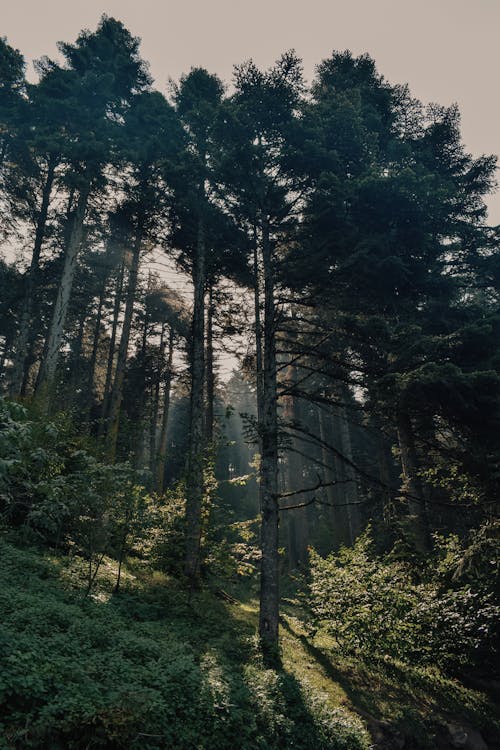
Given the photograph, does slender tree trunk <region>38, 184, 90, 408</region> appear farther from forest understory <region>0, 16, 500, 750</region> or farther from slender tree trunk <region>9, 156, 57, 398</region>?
slender tree trunk <region>9, 156, 57, 398</region>

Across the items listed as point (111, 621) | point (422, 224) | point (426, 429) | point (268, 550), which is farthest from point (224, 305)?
point (111, 621)

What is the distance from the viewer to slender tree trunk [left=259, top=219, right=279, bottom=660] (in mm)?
8633

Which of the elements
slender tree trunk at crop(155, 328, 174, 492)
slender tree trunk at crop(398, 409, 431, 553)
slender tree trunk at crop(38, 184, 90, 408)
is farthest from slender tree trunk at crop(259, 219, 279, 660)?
slender tree trunk at crop(155, 328, 174, 492)

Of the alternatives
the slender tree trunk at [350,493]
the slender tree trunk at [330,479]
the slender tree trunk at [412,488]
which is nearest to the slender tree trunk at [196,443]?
the slender tree trunk at [330,479]

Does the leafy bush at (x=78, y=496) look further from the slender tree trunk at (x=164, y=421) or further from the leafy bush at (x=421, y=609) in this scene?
the slender tree trunk at (x=164, y=421)

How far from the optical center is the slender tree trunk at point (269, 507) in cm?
863

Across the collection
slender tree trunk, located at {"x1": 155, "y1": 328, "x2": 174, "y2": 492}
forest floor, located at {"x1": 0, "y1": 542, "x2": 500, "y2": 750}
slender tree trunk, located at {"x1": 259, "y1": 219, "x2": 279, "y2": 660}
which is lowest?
forest floor, located at {"x1": 0, "y1": 542, "x2": 500, "y2": 750}

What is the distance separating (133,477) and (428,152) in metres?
18.2

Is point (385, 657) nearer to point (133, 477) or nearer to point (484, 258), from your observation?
point (133, 477)

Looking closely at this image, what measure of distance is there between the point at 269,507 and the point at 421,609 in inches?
154

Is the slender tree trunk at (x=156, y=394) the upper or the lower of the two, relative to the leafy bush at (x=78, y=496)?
upper

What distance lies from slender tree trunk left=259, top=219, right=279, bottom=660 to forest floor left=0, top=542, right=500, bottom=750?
0.49 metres

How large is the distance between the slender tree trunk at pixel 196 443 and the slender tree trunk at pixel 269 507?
250 cm

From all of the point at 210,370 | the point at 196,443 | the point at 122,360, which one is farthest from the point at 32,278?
the point at 196,443
